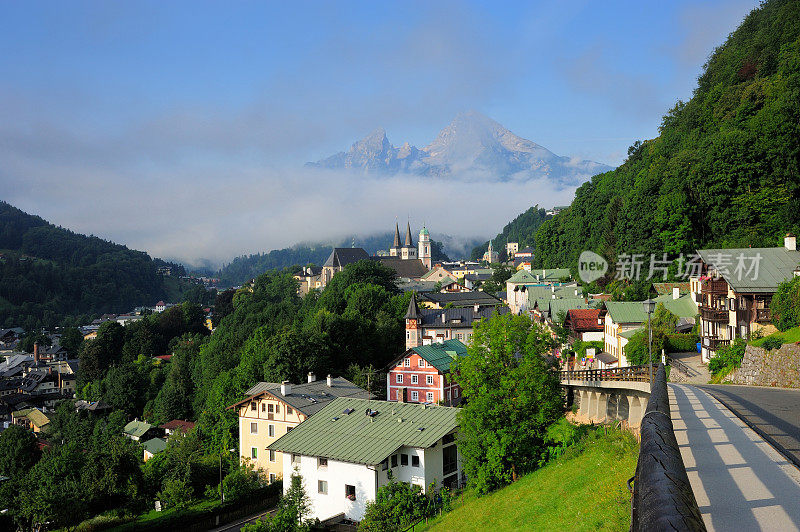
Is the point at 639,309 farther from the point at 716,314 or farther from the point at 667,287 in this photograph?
the point at 667,287

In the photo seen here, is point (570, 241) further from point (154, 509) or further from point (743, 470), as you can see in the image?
point (743, 470)

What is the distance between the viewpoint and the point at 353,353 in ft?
213

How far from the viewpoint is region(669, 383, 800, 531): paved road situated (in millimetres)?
6746

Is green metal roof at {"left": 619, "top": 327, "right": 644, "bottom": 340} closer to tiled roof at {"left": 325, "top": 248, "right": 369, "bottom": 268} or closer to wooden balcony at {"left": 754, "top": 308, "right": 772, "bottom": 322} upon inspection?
wooden balcony at {"left": 754, "top": 308, "right": 772, "bottom": 322}

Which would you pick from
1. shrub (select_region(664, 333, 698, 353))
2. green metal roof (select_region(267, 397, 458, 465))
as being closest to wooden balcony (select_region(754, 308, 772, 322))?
shrub (select_region(664, 333, 698, 353))

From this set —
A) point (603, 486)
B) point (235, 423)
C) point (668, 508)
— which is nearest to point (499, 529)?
point (603, 486)

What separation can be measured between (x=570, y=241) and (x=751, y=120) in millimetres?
46042

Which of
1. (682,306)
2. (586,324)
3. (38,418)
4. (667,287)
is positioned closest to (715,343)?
(682,306)

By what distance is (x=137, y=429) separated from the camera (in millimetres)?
73188

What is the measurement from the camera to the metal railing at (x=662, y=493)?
3032mm

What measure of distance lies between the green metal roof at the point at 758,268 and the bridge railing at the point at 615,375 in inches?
385

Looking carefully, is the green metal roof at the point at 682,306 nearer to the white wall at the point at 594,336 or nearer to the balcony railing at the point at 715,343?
the white wall at the point at 594,336

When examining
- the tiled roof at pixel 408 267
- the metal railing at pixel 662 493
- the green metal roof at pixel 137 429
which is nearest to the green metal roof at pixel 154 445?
the green metal roof at pixel 137 429

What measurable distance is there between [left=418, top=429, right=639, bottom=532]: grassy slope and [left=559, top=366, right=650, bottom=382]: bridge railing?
148 inches
